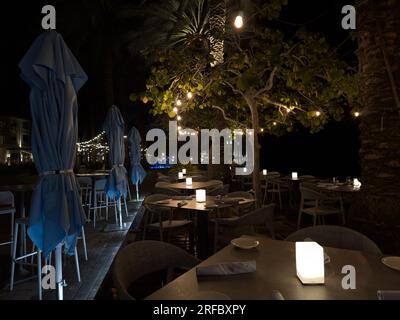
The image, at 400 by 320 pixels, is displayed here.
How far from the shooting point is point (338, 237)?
2.10 meters

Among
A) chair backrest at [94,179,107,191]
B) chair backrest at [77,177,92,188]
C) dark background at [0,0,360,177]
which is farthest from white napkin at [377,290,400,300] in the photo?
chair backrest at [77,177,92,188]

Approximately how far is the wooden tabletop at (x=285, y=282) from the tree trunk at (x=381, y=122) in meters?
1.47

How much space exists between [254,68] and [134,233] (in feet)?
10.8

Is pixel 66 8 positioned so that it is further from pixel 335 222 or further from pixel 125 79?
pixel 335 222

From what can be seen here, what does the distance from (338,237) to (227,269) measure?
103cm

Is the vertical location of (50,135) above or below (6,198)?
above

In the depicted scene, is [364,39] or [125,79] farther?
[125,79]

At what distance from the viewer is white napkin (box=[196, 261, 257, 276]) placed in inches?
56.7

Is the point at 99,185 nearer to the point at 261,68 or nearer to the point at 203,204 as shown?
the point at 203,204

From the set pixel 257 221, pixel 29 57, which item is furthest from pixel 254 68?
pixel 29 57

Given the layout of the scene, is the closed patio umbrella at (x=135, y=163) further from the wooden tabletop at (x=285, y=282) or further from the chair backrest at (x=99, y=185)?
the wooden tabletop at (x=285, y=282)

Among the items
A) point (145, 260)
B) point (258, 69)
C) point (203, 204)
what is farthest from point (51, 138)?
point (258, 69)

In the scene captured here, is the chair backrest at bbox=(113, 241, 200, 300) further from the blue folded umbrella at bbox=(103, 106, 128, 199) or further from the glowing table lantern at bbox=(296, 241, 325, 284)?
the blue folded umbrella at bbox=(103, 106, 128, 199)
